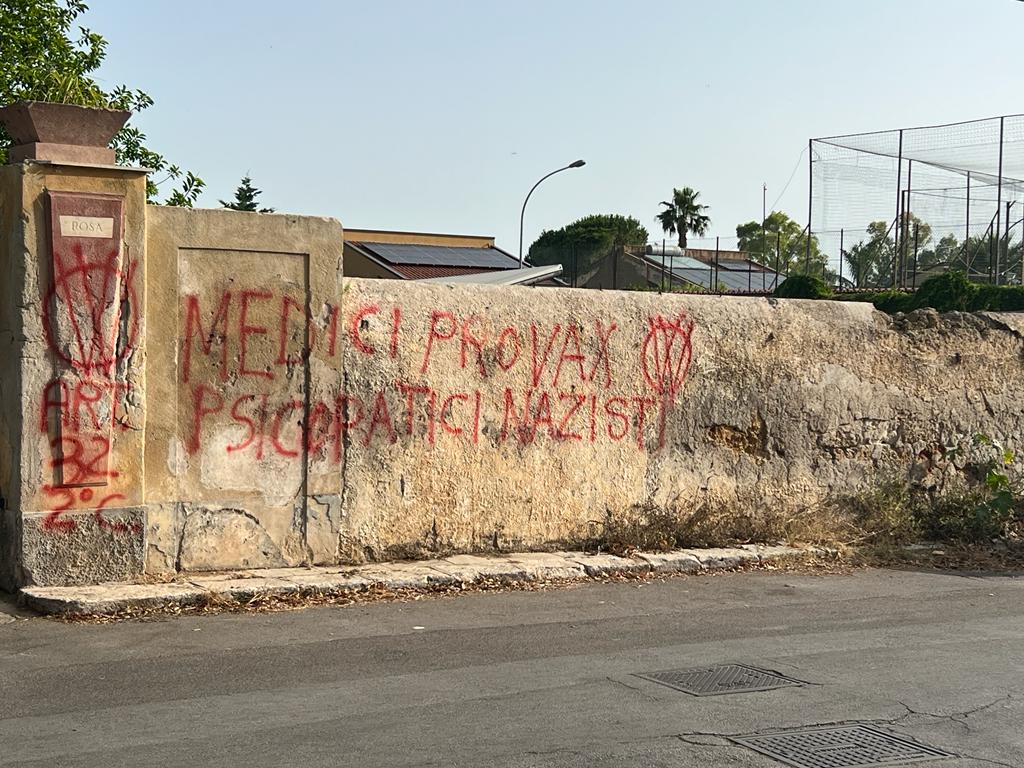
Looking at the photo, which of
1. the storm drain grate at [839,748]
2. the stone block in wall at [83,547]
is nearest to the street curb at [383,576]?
the stone block in wall at [83,547]

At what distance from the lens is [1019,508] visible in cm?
1089

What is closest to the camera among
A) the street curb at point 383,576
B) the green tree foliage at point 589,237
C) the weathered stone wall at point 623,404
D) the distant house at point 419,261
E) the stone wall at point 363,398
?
the street curb at point 383,576

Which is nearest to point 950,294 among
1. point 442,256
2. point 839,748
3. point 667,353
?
point 667,353

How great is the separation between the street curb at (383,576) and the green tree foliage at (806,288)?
14.6 metres

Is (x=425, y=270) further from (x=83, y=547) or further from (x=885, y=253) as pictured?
(x=83, y=547)

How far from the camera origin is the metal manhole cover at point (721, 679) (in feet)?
18.9

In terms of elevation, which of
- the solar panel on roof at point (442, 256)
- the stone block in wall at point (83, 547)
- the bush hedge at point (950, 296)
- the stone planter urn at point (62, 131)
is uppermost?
the solar panel on roof at point (442, 256)

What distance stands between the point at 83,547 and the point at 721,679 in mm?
3915

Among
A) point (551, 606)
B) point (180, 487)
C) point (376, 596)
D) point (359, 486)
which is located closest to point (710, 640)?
point (551, 606)

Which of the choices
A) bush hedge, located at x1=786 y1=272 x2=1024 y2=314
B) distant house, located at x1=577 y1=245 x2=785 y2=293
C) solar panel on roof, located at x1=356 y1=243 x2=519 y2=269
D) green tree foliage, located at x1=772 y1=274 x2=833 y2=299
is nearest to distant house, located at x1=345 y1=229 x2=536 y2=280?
solar panel on roof, located at x1=356 y1=243 x2=519 y2=269

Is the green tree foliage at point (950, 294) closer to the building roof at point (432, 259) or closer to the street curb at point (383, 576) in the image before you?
the street curb at point (383, 576)

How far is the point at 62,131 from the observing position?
7316 mm

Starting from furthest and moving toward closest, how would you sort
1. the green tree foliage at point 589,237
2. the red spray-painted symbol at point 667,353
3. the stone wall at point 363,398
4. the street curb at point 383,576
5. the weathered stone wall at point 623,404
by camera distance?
the green tree foliage at point 589,237 → the red spray-painted symbol at point 667,353 → the weathered stone wall at point 623,404 → the stone wall at point 363,398 → the street curb at point 383,576

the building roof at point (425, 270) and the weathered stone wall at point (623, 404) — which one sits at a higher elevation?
the building roof at point (425, 270)
